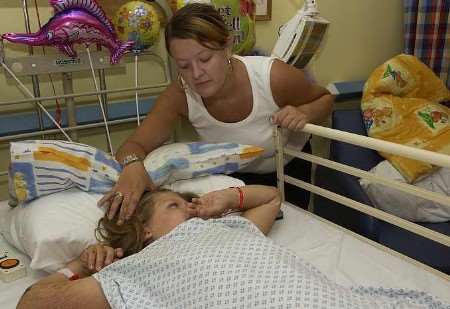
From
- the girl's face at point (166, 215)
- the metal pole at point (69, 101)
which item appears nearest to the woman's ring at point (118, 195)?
the girl's face at point (166, 215)

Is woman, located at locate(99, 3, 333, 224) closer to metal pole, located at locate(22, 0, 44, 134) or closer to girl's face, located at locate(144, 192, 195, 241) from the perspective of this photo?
girl's face, located at locate(144, 192, 195, 241)

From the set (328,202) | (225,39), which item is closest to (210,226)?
(225,39)

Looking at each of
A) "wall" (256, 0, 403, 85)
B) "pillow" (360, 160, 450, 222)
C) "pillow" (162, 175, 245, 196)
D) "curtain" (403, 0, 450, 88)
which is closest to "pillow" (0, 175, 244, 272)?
"pillow" (162, 175, 245, 196)

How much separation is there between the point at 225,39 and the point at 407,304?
2.91ft

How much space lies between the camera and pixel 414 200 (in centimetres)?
185

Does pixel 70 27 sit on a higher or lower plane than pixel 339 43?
higher

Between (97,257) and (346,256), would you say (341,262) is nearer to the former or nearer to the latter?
(346,256)

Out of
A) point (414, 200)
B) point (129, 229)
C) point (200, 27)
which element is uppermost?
point (200, 27)

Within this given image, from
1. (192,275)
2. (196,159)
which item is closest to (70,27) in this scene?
(196,159)

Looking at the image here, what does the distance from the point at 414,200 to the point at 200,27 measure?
1104mm

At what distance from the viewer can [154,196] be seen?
1.26 m

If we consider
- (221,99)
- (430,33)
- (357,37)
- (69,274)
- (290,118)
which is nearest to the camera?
(69,274)

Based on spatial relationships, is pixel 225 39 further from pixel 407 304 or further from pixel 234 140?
pixel 407 304

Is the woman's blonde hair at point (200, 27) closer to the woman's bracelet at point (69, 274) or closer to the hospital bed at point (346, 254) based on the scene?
the hospital bed at point (346, 254)
